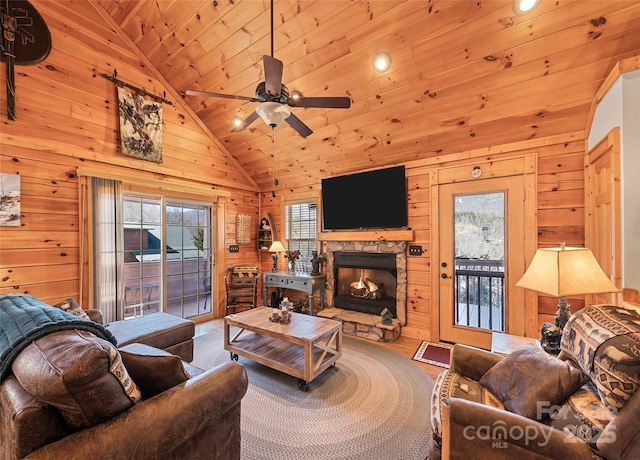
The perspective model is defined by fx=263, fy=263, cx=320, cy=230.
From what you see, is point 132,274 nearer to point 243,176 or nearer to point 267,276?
point 267,276

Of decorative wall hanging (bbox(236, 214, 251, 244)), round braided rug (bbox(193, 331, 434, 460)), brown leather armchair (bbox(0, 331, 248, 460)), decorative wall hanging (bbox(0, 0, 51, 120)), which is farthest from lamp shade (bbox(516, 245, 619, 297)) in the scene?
decorative wall hanging (bbox(0, 0, 51, 120))

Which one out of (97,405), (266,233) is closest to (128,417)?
(97,405)

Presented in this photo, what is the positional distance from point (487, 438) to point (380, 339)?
2474 mm

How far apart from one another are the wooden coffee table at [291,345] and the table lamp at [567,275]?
1723mm

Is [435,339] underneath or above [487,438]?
underneath

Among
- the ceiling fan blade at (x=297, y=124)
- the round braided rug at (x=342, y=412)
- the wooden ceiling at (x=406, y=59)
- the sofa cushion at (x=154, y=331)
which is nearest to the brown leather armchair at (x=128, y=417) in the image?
the round braided rug at (x=342, y=412)

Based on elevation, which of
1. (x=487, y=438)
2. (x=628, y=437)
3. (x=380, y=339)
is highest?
(x=628, y=437)

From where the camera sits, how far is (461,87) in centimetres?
267

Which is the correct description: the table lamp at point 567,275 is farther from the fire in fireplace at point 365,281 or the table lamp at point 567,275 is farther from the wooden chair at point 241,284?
→ the wooden chair at point 241,284

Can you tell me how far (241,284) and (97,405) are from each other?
151 inches

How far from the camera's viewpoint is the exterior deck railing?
10.7 ft

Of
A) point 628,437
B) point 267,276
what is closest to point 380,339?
point 267,276

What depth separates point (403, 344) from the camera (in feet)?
11.4

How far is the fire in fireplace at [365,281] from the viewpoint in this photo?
12.9 ft
